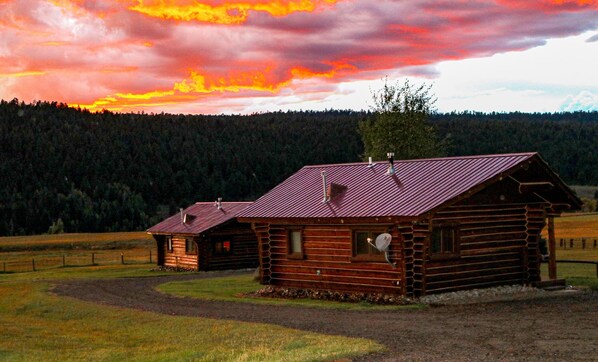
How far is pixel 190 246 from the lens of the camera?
51.8 m

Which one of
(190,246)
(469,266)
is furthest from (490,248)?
(190,246)

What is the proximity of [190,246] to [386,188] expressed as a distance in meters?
24.4

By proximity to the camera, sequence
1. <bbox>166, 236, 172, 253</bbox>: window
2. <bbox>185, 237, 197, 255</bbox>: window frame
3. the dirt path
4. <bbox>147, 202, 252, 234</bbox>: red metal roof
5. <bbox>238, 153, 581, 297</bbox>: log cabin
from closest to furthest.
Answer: the dirt path → <bbox>238, 153, 581, 297</bbox>: log cabin → <bbox>147, 202, 252, 234</bbox>: red metal roof → <bbox>185, 237, 197, 255</bbox>: window frame → <bbox>166, 236, 172, 253</bbox>: window

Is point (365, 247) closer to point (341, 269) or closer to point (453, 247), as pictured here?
point (341, 269)

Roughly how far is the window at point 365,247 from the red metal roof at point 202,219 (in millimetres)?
20807

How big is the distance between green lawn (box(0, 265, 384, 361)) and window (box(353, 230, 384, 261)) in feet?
22.8

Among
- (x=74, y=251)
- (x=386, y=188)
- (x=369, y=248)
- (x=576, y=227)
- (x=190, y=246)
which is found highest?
(x=386, y=188)

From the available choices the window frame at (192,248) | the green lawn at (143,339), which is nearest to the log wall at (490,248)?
the green lawn at (143,339)

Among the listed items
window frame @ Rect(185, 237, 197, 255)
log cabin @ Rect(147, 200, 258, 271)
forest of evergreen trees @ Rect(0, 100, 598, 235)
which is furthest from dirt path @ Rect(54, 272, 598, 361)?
forest of evergreen trees @ Rect(0, 100, 598, 235)

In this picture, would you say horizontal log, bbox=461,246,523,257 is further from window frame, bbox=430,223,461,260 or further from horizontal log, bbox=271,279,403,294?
horizontal log, bbox=271,279,403,294

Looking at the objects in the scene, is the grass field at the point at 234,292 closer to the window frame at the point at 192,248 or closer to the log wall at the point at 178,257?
the window frame at the point at 192,248

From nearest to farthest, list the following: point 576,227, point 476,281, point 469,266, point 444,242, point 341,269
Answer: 1. point 444,242
2. point 469,266
3. point 476,281
4. point 341,269
5. point 576,227

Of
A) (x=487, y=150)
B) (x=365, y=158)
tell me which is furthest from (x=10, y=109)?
(x=365, y=158)

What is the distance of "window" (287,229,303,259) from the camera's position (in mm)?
31188
